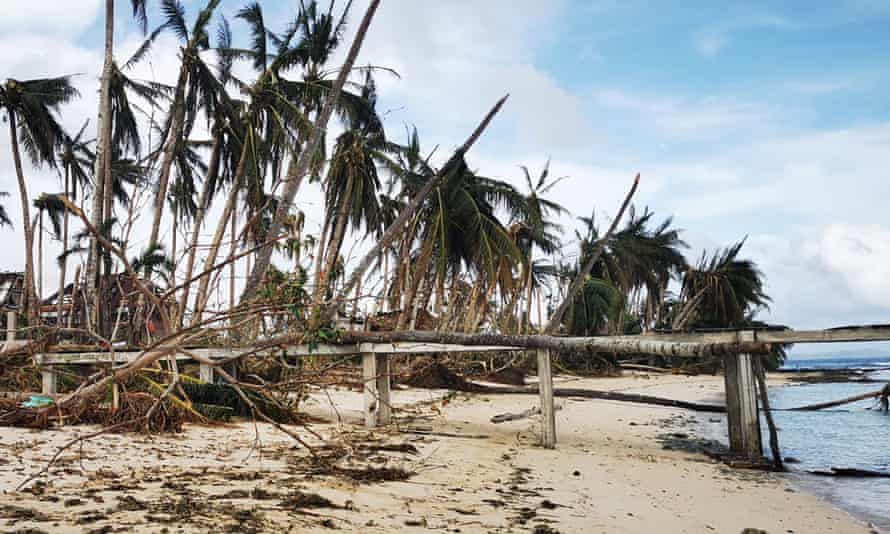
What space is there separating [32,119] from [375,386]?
1342 cm

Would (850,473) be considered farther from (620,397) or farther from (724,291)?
(724,291)

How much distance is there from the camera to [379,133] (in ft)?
65.9

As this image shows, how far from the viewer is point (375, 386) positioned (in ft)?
34.8

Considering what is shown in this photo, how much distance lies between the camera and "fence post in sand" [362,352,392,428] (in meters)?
10.2

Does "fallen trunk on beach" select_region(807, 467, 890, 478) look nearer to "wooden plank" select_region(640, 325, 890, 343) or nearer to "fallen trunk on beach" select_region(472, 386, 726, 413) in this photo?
"wooden plank" select_region(640, 325, 890, 343)

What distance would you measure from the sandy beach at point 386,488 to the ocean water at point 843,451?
56 centimetres

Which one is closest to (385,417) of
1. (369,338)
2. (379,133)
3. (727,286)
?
(369,338)

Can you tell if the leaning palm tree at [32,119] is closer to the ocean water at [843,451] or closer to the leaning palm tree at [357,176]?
the leaning palm tree at [357,176]

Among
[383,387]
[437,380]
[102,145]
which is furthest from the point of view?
[437,380]

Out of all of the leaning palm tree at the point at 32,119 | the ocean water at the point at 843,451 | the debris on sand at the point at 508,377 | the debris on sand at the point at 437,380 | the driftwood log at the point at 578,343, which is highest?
the leaning palm tree at the point at 32,119

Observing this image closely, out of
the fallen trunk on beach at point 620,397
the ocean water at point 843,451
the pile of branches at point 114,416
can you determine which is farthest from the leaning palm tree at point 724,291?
the pile of branches at point 114,416

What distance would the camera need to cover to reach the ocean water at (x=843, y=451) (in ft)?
24.9

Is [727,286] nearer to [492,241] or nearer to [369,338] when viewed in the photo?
[492,241]

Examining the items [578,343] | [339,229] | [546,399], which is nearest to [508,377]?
[339,229]
